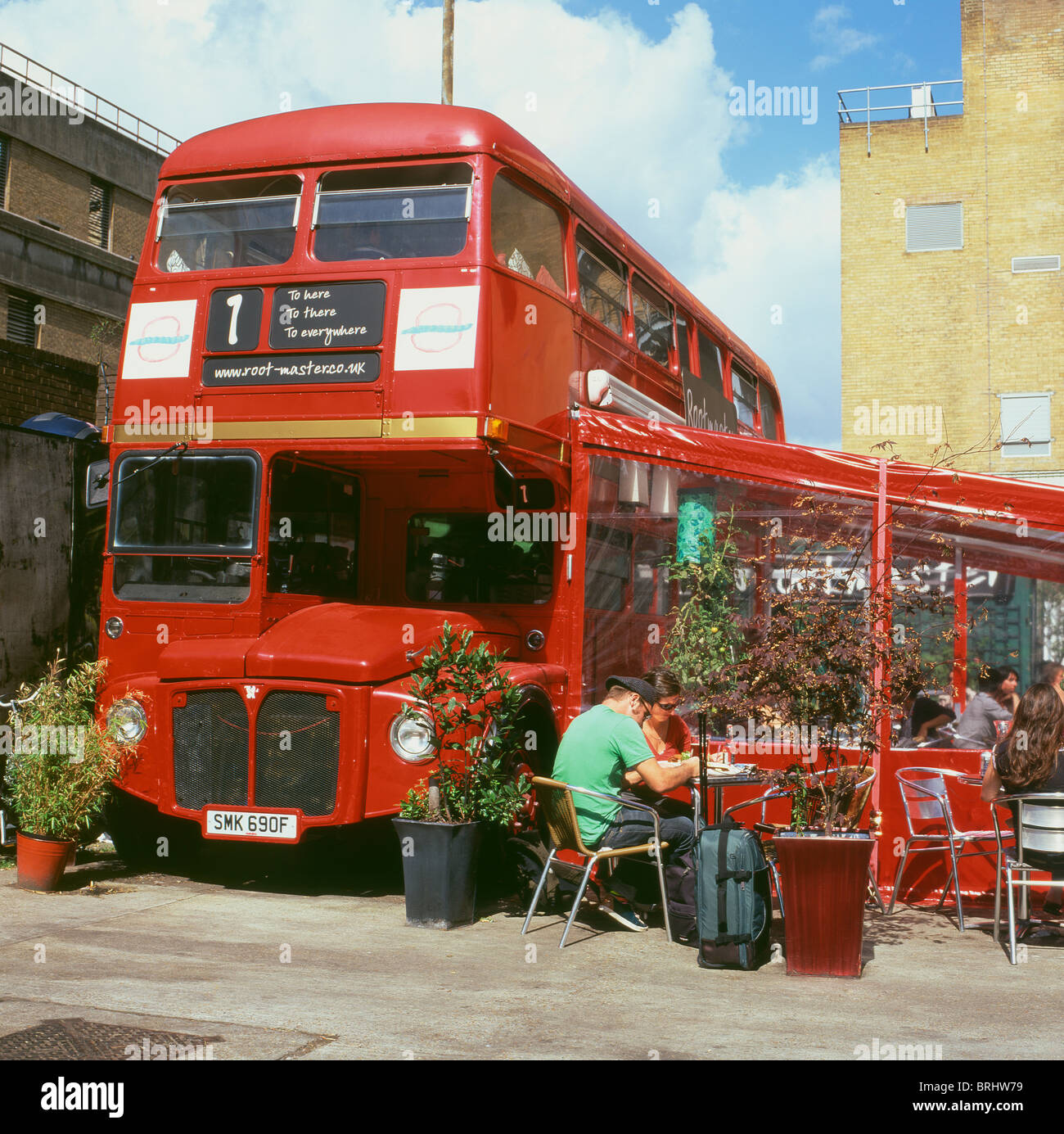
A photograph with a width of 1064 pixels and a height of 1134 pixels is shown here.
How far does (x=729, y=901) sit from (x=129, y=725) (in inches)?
159

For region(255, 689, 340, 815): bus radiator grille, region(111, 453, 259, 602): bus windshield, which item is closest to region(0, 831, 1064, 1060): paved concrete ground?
region(255, 689, 340, 815): bus radiator grille

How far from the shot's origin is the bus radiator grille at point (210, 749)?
8.08 meters

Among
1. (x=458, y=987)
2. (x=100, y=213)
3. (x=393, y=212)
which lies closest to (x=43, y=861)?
(x=458, y=987)

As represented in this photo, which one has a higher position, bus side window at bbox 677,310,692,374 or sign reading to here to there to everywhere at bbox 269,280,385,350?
bus side window at bbox 677,310,692,374

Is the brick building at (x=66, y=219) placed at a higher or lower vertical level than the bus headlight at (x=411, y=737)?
higher

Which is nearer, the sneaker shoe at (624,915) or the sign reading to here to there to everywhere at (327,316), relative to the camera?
the sneaker shoe at (624,915)

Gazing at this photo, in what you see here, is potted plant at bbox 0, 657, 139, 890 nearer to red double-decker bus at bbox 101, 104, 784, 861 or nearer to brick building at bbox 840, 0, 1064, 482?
red double-decker bus at bbox 101, 104, 784, 861

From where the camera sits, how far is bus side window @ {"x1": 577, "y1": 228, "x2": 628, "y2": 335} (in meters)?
9.52

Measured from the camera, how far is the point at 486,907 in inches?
321

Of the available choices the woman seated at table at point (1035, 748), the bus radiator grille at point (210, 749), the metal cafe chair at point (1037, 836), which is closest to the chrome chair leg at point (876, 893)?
the metal cafe chair at point (1037, 836)

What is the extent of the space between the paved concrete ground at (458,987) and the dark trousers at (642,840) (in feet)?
0.90

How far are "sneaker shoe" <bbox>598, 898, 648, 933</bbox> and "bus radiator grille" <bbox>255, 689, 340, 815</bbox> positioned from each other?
5.79 feet

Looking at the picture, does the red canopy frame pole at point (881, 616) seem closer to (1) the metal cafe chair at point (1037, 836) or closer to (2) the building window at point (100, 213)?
(1) the metal cafe chair at point (1037, 836)

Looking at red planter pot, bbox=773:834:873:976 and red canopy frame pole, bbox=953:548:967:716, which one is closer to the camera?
red planter pot, bbox=773:834:873:976
